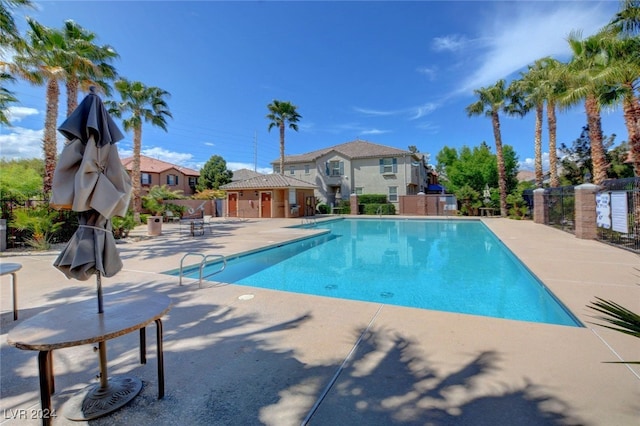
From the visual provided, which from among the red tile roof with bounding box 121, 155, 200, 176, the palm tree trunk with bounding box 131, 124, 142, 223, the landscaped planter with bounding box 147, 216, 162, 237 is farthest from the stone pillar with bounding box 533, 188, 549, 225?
the red tile roof with bounding box 121, 155, 200, 176

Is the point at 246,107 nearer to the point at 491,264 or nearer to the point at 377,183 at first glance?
the point at 377,183

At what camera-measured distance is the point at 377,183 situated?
3080 centimetres

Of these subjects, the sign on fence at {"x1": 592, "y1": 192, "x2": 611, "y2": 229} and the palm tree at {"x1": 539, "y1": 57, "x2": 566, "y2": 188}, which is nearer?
the sign on fence at {"x1": 592, "y1": 192, "x2": 611, "y2": 229}

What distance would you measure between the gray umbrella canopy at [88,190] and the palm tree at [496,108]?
27.0m

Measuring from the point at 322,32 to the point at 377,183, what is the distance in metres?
16.9

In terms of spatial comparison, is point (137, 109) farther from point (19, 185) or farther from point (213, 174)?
point (213, 174)

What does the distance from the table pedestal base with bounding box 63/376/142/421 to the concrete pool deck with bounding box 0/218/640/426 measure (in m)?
0.08

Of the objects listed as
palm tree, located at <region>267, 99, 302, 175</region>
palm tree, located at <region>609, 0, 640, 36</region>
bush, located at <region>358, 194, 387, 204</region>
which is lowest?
bush, located at <region>358, 194, 387, 204</region>

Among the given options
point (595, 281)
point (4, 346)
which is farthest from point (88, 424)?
point (595, 281)

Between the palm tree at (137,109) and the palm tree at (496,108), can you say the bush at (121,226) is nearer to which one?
the palm tree at (137,109)

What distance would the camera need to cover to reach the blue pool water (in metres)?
6.17

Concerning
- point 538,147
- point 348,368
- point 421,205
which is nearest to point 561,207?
point 538,147

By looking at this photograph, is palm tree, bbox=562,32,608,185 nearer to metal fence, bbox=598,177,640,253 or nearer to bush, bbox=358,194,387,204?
Answer: metal fence, bbox=598,177,640,253

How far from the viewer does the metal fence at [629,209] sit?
348 inches
